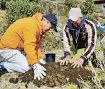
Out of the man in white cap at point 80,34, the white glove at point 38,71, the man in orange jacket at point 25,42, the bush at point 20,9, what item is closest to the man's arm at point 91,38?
the man in white cap at point 80,34

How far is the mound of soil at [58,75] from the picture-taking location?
695cm

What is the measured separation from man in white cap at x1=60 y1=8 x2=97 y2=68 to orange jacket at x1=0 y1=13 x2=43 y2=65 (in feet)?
2.25

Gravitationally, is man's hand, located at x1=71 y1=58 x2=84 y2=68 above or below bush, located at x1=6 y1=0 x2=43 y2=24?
above

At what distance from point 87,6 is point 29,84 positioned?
11.4 meters

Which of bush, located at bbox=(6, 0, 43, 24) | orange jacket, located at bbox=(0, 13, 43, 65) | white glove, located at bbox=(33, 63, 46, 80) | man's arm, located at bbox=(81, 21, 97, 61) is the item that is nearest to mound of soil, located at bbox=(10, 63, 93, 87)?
white glove, located at bbox=(33, 63, 46, 80)

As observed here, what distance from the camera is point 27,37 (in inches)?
276

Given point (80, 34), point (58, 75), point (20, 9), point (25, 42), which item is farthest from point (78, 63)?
point (20, 9)

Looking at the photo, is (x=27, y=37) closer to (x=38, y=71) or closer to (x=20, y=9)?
(x=38, y=71)

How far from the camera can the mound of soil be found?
695 cm

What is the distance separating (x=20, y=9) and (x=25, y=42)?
784cm

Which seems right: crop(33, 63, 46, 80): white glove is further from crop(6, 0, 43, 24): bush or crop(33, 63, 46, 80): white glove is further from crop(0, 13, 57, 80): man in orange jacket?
crop(6, 0, 43, 24): bush

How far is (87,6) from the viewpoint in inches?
711

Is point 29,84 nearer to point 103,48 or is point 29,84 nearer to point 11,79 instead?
point 11,79

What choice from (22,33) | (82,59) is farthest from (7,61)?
(82,59)
